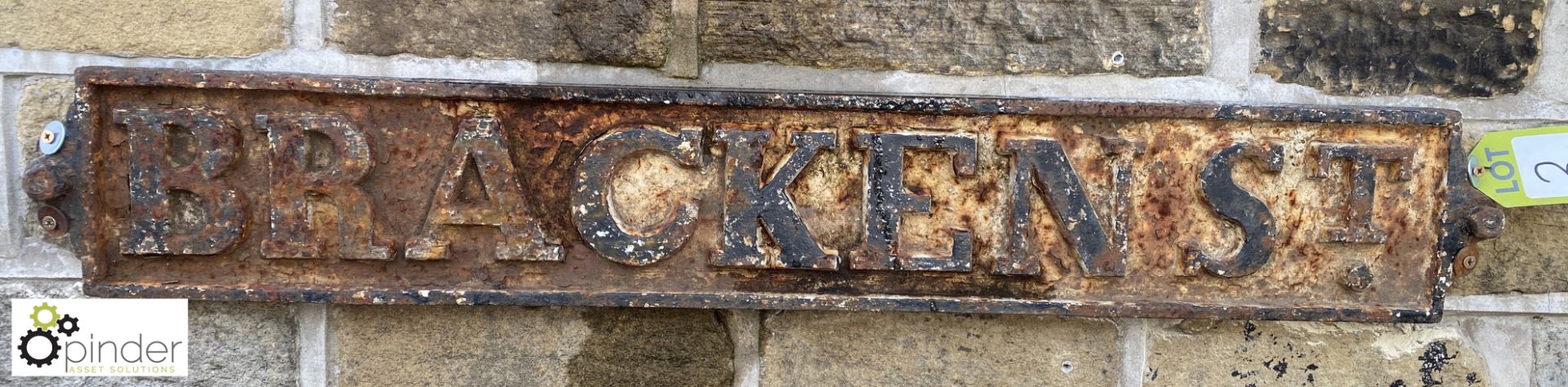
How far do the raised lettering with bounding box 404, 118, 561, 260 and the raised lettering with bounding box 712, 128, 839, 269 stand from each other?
212 mm

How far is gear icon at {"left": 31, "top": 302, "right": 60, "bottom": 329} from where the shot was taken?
103 centimetres

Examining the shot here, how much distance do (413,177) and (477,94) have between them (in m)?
0.14

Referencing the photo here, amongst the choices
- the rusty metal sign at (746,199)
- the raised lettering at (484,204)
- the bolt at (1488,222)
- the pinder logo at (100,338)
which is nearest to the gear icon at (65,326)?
the pinder logo at (100,338)

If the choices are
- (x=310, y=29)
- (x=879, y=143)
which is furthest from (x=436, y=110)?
(x=879, y=143)

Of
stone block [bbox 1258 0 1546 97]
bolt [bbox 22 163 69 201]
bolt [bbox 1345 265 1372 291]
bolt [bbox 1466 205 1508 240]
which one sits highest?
stone block [bbox 1258 0 1546 97]

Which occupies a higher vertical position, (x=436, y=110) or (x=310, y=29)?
(x=310, y=29)

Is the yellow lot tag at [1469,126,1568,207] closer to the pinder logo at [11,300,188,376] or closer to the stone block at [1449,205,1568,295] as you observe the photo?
the stone block at [1449,205,1568,295]

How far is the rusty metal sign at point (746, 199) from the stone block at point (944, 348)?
0.27 ft

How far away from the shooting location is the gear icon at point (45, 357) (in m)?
1.04

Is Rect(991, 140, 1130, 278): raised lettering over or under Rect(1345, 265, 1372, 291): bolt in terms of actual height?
over

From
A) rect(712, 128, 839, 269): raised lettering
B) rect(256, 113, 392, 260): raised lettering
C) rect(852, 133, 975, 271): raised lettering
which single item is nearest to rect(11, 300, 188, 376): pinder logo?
rect(256, 113, 392, 260): raised lettering

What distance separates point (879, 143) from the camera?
94 centimetres

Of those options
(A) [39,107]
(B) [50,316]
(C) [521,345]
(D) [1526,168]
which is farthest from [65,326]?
(D) [1526,168]

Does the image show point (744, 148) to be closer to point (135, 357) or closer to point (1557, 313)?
point (135, 357)
